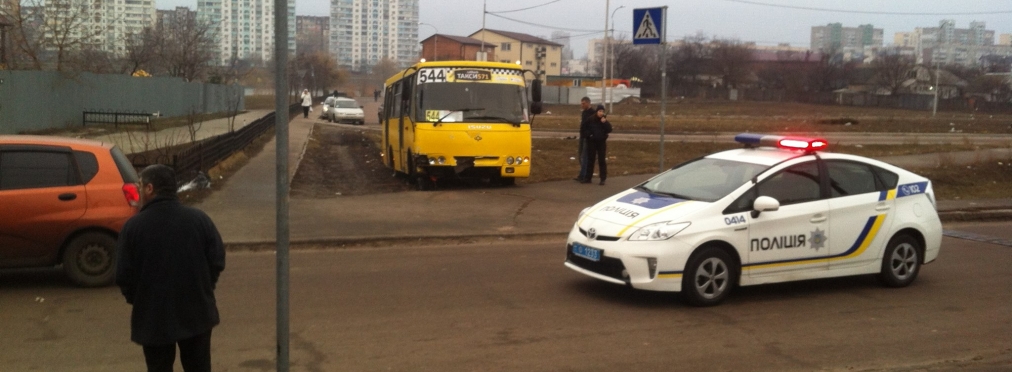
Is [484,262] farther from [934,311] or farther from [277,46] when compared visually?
[277,46]

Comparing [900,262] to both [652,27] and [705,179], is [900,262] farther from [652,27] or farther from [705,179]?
[652,27]

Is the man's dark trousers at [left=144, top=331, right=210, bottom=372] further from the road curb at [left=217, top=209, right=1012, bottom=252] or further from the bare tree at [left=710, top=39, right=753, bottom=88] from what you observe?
the bare tree at [left=710, top=39, right=753, bottom=88]

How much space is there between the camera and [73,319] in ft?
25.0

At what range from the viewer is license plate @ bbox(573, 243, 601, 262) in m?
8.35

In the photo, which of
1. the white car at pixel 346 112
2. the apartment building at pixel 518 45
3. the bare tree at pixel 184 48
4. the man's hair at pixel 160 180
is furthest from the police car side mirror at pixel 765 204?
the apartment building at pixel 518 45

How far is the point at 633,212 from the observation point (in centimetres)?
848

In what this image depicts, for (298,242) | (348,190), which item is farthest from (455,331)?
(348,190)

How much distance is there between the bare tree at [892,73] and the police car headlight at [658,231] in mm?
103399

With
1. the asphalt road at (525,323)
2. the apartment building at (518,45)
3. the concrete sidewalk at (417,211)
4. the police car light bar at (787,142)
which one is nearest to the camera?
the asphalt road at (525,323)

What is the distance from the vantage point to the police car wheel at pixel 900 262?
30.4ft

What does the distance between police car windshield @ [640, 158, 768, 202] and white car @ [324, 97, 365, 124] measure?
40555mm

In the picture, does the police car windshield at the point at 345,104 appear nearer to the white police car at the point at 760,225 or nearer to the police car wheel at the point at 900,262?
the white police car at the point at 760,225

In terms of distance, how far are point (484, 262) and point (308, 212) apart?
184 inches

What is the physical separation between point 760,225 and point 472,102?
31.6 ft
